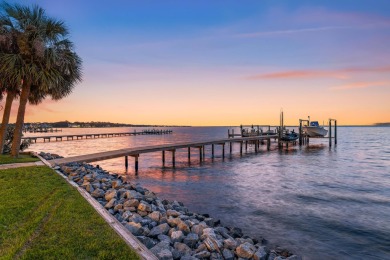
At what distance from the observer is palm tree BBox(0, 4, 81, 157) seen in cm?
1863

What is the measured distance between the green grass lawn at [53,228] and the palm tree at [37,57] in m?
10.3

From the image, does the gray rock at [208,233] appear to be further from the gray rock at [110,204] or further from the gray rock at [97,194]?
the gray rock at [97,194]

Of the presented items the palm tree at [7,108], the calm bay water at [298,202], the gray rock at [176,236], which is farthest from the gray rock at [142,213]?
the palm tree at [7,108]

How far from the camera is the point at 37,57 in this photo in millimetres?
19188

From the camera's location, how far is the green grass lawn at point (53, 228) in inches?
215

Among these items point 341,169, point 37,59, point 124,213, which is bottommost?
point 341,169

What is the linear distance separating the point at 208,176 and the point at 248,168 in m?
6.88

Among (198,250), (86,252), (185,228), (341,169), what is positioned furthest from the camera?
(341,169)

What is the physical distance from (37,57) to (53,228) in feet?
52.5

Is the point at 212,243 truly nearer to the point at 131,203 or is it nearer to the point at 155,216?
the point at 155,216

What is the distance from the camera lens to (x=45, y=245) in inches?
225

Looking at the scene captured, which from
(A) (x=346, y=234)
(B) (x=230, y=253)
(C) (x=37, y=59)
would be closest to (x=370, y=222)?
(A) (x=346, y=234)

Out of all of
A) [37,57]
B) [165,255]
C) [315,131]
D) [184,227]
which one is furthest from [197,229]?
[315,131]

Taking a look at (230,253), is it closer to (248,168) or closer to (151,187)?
(151,187)
